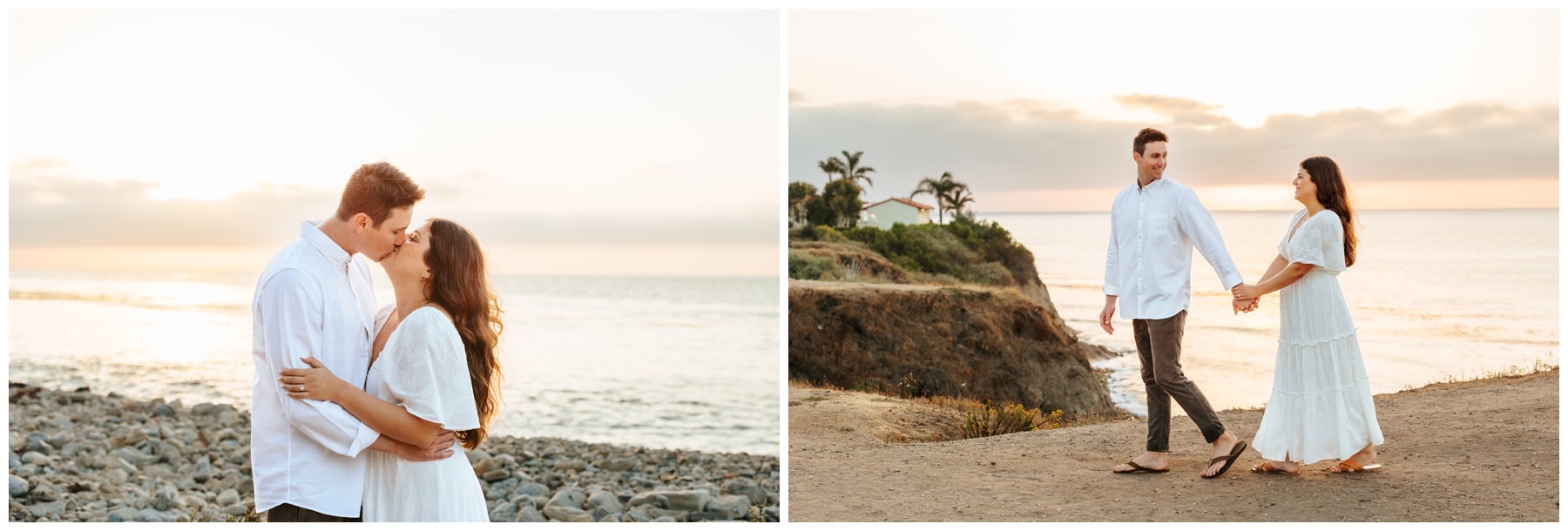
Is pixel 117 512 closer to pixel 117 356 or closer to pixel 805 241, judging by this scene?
pixel 805 241

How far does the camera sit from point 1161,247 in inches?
173

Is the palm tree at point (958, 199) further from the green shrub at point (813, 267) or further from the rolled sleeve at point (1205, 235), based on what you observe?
the rolled sleeve at point (1205, 235)

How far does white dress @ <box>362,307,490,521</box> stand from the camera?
2.40m

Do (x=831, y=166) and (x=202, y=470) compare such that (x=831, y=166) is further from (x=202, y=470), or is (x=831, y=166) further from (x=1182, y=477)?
(x=1182, y=477)

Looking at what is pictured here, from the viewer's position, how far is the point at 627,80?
29203 mm

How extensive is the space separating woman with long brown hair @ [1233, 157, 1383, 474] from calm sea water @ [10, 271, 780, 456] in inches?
169

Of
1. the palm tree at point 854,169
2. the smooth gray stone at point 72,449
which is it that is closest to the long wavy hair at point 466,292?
the smooth gray stone at point 72,449

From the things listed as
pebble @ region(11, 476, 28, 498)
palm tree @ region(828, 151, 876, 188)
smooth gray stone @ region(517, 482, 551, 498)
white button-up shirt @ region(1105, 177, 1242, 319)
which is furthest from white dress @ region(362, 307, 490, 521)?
palm tree @ region(828, 151, 876, 188)

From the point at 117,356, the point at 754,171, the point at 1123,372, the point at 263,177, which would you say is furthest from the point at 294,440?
the point at 754,171

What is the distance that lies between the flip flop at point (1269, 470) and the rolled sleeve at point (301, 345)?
3706 millimetres

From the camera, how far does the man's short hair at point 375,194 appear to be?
246cm

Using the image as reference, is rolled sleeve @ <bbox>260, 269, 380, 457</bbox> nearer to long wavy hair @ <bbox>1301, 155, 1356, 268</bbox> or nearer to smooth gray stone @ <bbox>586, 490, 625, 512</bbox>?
long wavy hair @ <bbox>1301, 155, 1356, 268</bbox>

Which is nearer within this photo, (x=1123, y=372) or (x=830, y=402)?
(x=830, y=402)

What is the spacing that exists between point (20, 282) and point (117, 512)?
86.9ft
